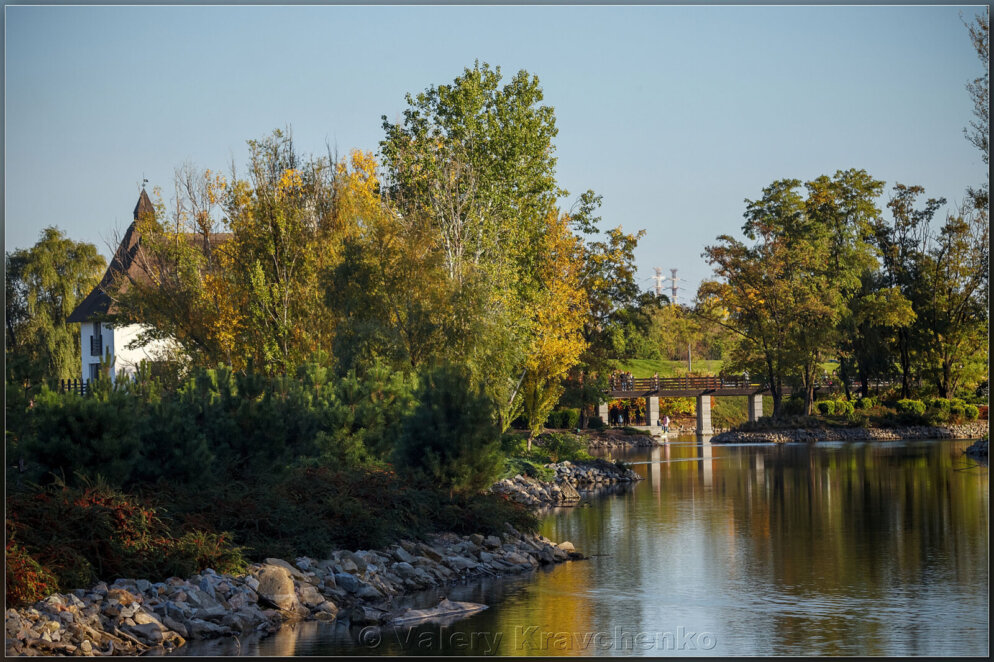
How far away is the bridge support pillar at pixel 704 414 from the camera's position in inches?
2456

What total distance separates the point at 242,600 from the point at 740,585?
7.03 metres

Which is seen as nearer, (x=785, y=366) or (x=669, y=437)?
(x=785, y=366)

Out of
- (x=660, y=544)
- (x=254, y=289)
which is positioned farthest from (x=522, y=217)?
(x=660, y=544)

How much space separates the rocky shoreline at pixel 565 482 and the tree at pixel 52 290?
26380 mm

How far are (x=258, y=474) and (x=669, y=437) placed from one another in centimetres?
4502

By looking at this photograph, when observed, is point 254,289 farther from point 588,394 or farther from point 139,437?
point 588,394

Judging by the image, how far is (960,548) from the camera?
18844 mm

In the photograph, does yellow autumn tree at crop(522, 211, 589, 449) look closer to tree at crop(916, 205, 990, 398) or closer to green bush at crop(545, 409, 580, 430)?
green bush at crop(545, 409, 580, 430)

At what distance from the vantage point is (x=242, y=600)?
12984 millimetres

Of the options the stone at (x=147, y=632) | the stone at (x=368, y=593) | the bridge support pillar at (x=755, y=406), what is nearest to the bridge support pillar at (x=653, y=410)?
the bridge support pillar at (x=755, y=406)

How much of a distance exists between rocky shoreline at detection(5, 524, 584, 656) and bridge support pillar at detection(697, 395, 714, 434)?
151 ft

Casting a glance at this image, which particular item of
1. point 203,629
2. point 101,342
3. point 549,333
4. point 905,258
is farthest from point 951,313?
point 203,629

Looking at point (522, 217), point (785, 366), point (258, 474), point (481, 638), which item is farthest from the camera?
point (785, 366)

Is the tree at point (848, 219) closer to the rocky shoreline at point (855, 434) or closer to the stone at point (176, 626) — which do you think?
the rocky shoreline at point (855, 434)
